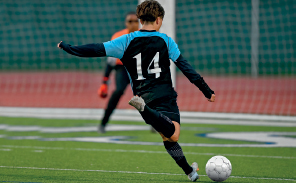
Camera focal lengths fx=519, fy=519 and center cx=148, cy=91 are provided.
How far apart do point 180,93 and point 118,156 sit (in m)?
11.8

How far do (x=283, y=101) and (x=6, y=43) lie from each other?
58.4ft

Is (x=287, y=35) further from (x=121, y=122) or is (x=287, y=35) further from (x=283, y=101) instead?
(x=121, y=122)

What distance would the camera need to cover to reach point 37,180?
486cm

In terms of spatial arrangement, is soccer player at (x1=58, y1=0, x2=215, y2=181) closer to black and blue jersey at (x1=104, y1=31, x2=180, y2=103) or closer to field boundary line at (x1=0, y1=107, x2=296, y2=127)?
black and blue jersey at (x1=104, y1=31, x2=180, y2=103)

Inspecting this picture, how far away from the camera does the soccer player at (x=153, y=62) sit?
4.58 m

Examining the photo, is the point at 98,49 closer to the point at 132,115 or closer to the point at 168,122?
the point at 168,122

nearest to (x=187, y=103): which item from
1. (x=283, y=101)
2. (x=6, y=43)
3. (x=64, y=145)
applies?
(x=283, y=101)

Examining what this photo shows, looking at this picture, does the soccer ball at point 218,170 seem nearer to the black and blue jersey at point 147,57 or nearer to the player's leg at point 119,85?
the black and blue jersey at point 147,57

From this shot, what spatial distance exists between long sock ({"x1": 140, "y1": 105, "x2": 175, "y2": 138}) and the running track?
8131 mm

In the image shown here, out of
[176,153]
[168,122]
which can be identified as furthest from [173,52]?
[176,153]

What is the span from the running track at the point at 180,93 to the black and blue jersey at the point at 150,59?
8021mm

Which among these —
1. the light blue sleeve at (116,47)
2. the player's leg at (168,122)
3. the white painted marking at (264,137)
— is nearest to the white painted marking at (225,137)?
the white painted marking at (264,137)

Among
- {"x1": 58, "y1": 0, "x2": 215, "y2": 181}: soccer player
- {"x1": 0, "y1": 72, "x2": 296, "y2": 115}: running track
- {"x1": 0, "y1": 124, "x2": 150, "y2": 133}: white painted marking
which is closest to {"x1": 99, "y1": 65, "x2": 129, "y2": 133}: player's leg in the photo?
{"x1": 0, "y1": 124, "x2": 150, "y2": 133}: white painted marking

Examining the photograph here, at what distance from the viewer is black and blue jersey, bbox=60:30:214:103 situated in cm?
459
